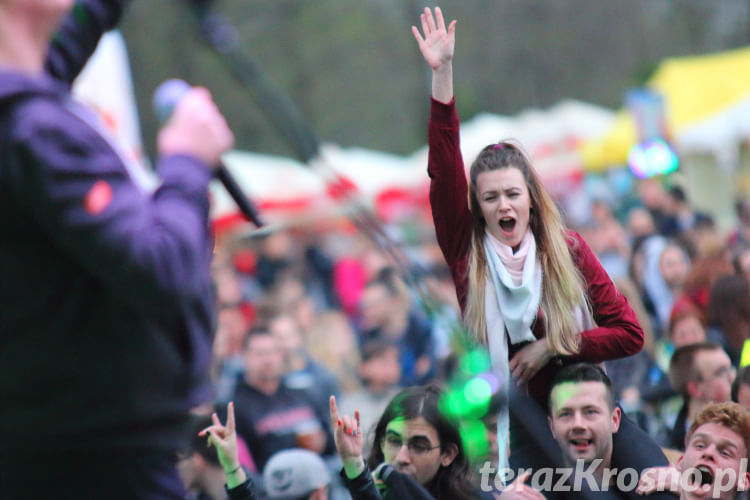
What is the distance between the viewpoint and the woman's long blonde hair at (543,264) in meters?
3.34

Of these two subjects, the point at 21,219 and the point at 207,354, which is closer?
the point at 21,219

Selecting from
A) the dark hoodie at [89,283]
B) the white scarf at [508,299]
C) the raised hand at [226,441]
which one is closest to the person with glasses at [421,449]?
the raised hand at [226,441]

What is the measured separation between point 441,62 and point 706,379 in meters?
2.31

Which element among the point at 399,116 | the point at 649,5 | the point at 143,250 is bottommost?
the point at 143,250

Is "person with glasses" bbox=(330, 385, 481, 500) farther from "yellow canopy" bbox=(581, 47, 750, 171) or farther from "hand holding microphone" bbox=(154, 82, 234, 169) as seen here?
"yellow canopy" bbox=(581, 47, 750, 171)

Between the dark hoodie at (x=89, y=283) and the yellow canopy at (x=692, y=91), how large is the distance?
16912 mm

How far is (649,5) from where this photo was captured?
1521 inches

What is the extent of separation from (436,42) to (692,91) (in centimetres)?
1729

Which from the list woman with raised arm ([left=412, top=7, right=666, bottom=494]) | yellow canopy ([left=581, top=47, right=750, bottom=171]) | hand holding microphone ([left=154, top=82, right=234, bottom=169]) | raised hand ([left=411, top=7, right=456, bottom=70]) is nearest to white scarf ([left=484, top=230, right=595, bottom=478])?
woman with raised arm ([left=412, top=7, right=666, bottom=494])

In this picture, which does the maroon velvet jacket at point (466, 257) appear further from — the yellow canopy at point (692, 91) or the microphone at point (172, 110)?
the yellow canopy at point (692, 91)

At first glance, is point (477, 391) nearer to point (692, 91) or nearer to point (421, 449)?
point (421, 449)

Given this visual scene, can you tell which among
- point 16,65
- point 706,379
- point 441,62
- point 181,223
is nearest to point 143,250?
point 181,223

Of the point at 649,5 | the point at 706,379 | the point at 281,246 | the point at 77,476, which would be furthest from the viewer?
the point at 649,5

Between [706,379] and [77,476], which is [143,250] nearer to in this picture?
[77,476]
